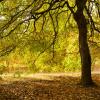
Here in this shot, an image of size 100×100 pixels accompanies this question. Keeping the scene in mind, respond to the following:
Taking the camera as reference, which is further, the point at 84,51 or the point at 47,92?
the point at 84,51

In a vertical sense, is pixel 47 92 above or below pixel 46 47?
below

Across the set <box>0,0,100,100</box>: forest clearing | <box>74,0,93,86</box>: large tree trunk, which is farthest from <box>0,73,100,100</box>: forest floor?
<box>74,0,93,86</box>: large tree trunk

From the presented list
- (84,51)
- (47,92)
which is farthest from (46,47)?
(47,92)

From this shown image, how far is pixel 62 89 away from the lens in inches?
515

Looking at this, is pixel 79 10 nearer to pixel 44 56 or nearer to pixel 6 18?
pixel 6 18

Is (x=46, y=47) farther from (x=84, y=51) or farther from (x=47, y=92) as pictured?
(x=47, y=92)

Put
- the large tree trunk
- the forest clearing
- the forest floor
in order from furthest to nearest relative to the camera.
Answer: the large tree trunk < the forest clearing < the forest floor

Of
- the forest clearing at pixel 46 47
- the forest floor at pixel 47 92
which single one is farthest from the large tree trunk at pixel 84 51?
the forest floor at pixel 47 92

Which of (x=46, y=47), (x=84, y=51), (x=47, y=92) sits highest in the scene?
(x=46, y=47)

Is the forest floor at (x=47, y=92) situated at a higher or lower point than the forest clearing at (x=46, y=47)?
lower

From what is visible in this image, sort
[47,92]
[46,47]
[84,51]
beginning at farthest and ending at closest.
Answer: [46,47] → [84,51] → [47,92]

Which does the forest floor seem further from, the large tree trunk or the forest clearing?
the large tree trunk

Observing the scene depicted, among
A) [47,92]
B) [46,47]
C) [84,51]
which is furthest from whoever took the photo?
[46,47]

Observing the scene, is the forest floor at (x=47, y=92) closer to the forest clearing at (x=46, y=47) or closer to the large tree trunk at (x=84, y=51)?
the forest clearing at (x=46, y=47)
